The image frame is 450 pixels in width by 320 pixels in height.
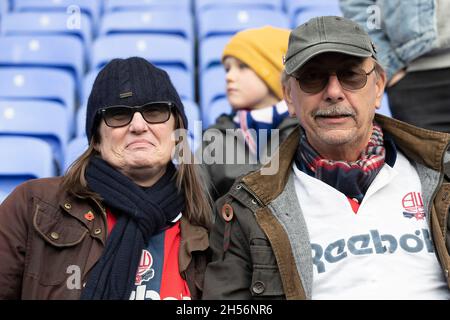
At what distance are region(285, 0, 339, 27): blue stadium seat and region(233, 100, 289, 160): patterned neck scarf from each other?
1.82m

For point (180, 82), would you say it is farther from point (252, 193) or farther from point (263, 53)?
point (252, 193)

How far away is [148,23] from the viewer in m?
4.68

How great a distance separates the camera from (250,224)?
6.81 ft

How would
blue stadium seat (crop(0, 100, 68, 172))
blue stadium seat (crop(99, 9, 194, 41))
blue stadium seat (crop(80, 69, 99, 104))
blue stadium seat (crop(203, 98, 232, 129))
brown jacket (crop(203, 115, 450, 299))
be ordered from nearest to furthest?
brown jacket (crop(203, 115, 450, 299)), blue stadium seat (crop(0, 100, 68, 172)), blue stadium seat (crop(203, 98, 232, 129)), blue stadium seat (crop(80, 69, 99, 104)), blue stadium seat (crop(99, 9, 194, 41))

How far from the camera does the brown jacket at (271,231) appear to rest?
6.59 ft

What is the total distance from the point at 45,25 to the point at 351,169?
298 centimetres

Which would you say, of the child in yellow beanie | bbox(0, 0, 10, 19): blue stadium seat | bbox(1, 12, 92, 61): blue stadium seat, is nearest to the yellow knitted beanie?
the child in yellow beanie

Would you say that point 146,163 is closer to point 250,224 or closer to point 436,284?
point 250,224

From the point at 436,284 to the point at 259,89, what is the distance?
56.4 inches

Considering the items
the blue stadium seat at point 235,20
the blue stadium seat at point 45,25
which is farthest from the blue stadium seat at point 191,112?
the blue stadium seat at point 45,25

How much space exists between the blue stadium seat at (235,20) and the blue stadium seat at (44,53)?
2.66 feet

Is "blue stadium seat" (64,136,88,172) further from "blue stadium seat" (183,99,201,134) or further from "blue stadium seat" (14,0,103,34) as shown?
"blue stadium seat" (14,0,103,34)

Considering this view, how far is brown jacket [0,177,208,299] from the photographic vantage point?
2.06m

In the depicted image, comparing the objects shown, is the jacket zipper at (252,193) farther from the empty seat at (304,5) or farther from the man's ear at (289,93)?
the empty seat at (304,5)
